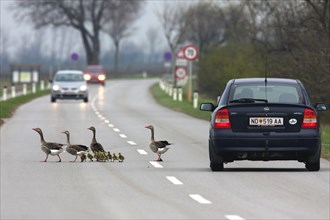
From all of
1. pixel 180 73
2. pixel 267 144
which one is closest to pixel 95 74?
pixel 180 73

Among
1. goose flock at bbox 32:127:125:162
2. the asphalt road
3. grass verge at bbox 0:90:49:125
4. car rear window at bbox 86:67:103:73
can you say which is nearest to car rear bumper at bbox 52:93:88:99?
grass verge at bbox 0:90:49:125

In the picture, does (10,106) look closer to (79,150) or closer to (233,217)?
(79,150)

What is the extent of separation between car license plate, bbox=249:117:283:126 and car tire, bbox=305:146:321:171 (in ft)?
2.33

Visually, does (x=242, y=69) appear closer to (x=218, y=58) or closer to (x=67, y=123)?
(x=218, y=58)

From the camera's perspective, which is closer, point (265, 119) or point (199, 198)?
point (199, 198)

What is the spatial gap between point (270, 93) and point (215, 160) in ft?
4.40

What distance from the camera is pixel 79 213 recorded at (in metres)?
11.2

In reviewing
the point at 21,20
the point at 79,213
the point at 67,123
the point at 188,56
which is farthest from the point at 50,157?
the point at 21,20

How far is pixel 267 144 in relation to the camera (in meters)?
15.9

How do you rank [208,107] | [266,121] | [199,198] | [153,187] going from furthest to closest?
[208,107], [266,121], [153,187], [199,198]

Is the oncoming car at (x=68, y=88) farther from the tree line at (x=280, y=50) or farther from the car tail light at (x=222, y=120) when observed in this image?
the car tail light at (x=222, y=120)

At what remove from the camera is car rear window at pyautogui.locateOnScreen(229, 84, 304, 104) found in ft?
54.0

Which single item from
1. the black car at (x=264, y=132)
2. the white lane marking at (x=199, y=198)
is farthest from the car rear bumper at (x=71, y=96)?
the white lane marking at (x=199, y=198)

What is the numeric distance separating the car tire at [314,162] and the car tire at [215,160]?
1.31m
